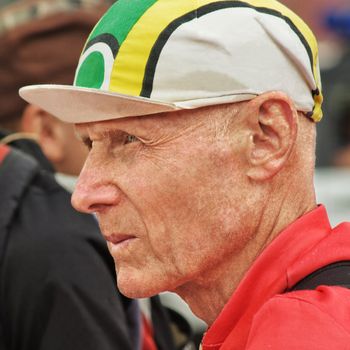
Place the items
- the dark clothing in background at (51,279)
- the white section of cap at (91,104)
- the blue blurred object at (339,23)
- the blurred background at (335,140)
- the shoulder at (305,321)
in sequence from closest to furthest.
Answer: the shoulder at (305,321) < the white section of cap at (91,104) < the dark clothing in background at (51,279) < the blurred background at (335,140) < the blue blurred object at (339,23)

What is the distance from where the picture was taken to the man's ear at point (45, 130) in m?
3.77

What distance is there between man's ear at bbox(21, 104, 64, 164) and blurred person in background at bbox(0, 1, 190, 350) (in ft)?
0.23

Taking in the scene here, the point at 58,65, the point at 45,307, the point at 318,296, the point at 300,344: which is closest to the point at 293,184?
the point at 318,296

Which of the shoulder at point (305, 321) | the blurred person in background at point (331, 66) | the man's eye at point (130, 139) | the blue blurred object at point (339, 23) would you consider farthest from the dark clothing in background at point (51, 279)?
the blue blurred object at point (339, 23)

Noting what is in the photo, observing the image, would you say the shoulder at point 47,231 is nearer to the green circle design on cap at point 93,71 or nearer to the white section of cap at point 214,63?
the green circle design on cap at point 93,71

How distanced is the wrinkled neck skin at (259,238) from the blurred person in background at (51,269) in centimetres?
89

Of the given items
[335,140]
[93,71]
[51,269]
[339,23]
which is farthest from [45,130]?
[339,23]

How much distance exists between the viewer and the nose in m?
2.13

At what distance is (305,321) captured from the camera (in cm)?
180

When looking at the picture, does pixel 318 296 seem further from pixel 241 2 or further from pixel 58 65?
pixel 58 65

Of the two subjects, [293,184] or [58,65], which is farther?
[58,65]

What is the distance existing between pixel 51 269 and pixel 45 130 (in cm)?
90

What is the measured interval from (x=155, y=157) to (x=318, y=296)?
1.54 ft

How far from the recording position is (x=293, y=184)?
86.0 inches
